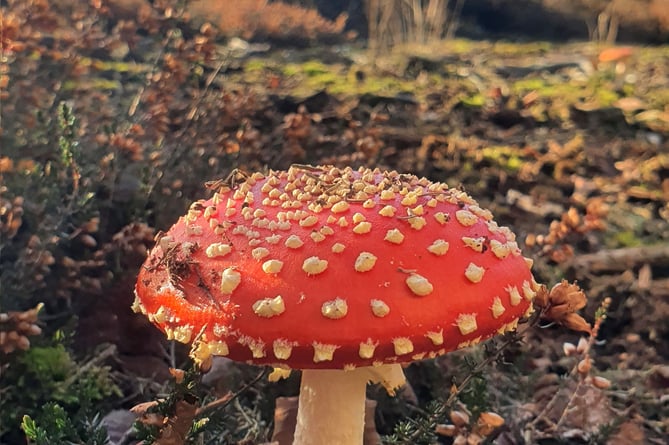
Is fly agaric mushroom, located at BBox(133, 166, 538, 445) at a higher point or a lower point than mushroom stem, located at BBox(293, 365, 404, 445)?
higher

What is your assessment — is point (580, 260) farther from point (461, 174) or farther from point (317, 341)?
point (317, 341)

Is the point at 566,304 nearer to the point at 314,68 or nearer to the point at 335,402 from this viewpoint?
the point at 335,402

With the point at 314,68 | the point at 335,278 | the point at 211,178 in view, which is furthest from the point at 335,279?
the point at 314,68

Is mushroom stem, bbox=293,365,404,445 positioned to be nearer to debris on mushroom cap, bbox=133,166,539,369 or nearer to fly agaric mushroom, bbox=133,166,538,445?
fly agaric mushroom, bbox=133,166,538,445

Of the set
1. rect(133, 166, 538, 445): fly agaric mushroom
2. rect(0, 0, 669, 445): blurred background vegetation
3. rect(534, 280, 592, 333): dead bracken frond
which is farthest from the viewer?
rect(0, 0, 669, 445): blurred background vegetation

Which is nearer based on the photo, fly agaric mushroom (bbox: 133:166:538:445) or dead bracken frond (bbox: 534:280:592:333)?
fly agaric mushroom (bbox: 133:166:538:445)

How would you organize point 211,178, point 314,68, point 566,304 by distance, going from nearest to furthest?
point 566,304, point 211,178, point 314,68

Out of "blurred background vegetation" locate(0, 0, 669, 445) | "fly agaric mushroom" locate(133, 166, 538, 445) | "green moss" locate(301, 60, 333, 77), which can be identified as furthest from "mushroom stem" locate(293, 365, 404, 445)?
"green moss" locate(301, 60, 333, 77)

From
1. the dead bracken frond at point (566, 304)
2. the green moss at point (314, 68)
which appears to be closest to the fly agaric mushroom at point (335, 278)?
the dead bracken frond at point (566, 304)
